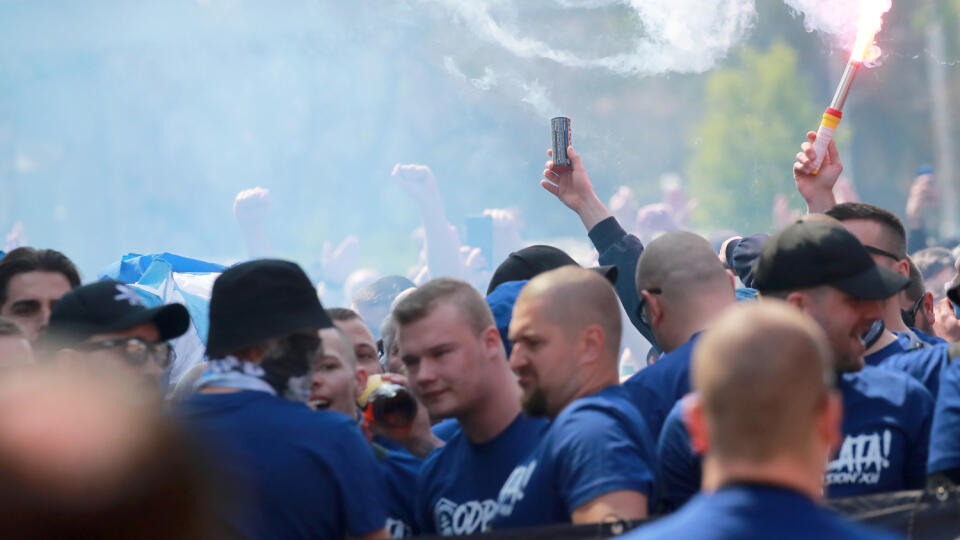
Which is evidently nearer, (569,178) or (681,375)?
(681,375)

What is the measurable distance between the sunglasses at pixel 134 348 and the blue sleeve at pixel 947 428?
2.04 m

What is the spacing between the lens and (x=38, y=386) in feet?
6.21

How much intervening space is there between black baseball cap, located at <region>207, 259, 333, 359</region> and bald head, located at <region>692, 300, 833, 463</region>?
1386 mm

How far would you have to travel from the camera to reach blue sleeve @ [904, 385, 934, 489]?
8.47ft

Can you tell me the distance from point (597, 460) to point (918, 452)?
2.89 feet

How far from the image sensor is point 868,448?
2.58 metres

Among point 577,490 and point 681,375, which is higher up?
point 681,375

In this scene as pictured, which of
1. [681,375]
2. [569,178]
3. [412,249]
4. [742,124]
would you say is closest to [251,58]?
[412,249]

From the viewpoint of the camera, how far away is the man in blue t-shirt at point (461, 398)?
2818 mm

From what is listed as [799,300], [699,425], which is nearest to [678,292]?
[799,300]

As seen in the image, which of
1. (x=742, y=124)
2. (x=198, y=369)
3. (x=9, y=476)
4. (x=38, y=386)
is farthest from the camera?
(x=742, y=124)

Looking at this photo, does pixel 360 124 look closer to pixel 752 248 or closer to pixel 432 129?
pixel 432 129

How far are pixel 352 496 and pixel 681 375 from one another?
105 cm

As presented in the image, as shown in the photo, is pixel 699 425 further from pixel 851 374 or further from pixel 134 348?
pixel 134 348
